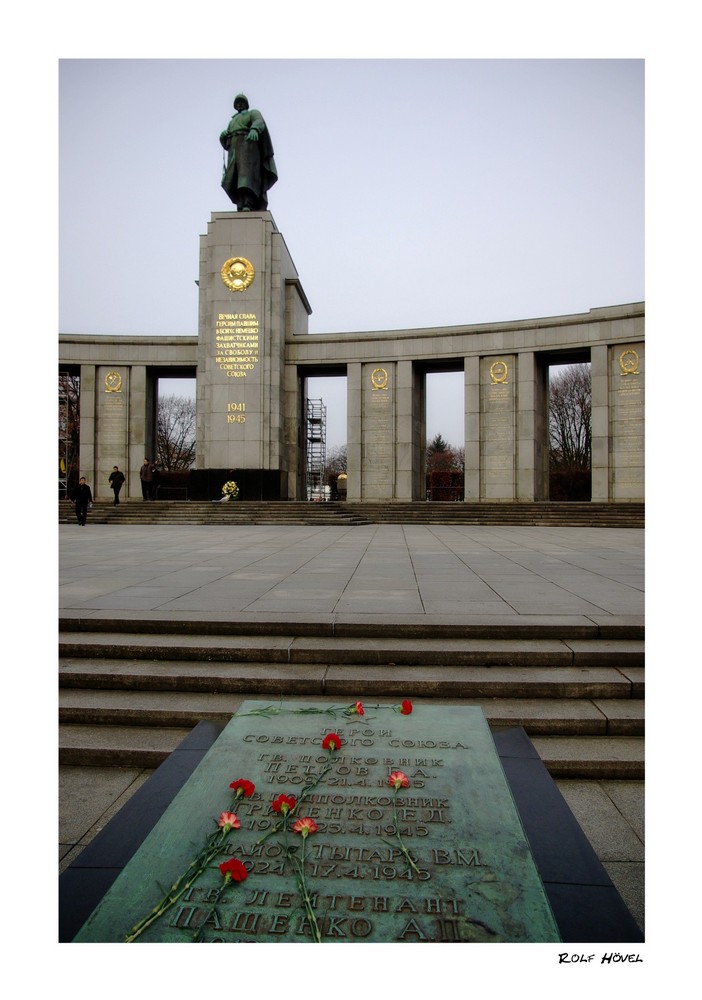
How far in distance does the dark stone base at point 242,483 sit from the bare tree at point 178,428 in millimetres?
27383

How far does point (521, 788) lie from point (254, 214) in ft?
92.4

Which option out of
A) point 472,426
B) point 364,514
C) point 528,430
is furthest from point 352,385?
point 528,430

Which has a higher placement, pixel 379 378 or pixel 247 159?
pixel 247 159

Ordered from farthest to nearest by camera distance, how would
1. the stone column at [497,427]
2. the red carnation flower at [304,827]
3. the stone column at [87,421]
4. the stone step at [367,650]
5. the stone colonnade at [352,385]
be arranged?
the stone column at [87,421], the stone column at [497,427], the stone colonnade at [352,385], the stone step at [367,650], the red carnation flower at [304,827]

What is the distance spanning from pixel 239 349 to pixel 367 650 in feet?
78.3

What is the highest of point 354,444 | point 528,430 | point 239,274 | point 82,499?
point 239,274

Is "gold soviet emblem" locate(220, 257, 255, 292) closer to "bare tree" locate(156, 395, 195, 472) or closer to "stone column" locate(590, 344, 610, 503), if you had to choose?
"stone column" locate(590, 344, 610, 503)

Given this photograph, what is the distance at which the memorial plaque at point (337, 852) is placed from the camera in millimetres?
1657

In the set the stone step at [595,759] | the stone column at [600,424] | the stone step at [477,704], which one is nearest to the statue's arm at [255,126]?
the stone column at [600,424]

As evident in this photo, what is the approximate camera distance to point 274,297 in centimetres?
2664

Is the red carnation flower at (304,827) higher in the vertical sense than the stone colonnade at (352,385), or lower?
lower

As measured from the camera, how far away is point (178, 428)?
56.4 meters

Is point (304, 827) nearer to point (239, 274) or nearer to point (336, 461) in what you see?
point (239, 274)

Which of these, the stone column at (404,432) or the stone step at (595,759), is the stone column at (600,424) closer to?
the stone column at (404,432)
